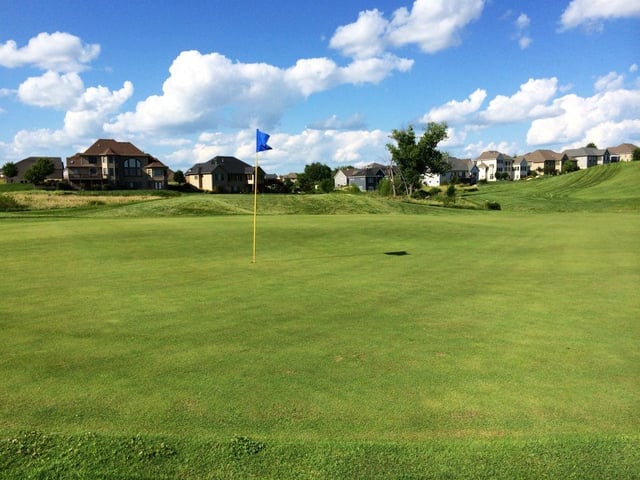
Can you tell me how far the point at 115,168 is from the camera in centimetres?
10950

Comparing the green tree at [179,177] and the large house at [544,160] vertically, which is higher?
the large house at [544,160]

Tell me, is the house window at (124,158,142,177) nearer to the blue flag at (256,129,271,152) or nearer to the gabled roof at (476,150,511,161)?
the blue flag at (256,129,271,152)

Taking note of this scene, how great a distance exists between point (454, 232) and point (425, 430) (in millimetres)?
22566


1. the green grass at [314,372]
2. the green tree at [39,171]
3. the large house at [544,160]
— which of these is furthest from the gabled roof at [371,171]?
the green grass at [314,372]

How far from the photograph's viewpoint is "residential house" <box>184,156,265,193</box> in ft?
388

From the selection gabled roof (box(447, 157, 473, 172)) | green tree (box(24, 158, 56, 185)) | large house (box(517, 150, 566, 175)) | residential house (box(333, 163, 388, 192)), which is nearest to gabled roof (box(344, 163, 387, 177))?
residential house (box(333, 163, 388, 192))

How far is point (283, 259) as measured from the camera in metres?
16.9

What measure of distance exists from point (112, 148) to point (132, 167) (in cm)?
581

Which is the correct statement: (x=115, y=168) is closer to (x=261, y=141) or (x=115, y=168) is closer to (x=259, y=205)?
(x=259, y=205)

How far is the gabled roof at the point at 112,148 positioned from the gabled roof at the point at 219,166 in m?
13.7

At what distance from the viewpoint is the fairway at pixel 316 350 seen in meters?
5.06

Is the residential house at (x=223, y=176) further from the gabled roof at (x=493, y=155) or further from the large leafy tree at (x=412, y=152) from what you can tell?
the gabled roof at (x=493, y=155)

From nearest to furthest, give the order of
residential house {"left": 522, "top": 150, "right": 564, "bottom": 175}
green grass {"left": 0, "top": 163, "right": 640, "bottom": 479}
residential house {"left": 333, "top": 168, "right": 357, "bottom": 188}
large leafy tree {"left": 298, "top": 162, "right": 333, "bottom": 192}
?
green grass {"left": 0, "top": 163, "right": 640, "bottom": 479} < large leafy tree {"left": 298, "top": 162, "right": 333, "bottom": 192} < residential house {"left": 333, "top": 168, "right": 357, "bottom": 188} < residential house {"left": 522, "top": 150, "right": 564, "bottom": 175}

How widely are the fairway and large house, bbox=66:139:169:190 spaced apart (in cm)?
10083
